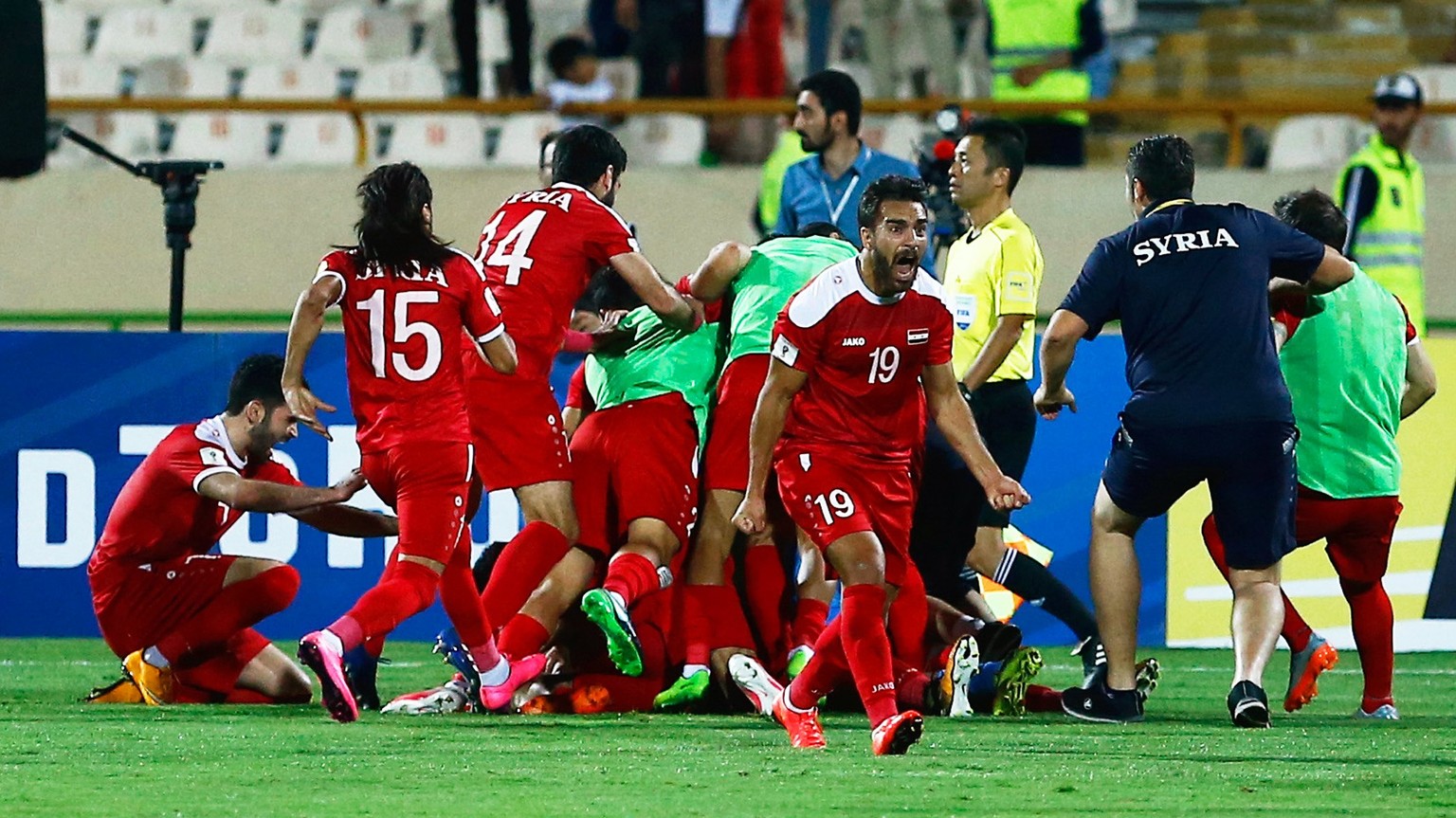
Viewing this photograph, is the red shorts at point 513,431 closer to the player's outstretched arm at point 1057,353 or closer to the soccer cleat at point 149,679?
the soccer cleat at point 149,679

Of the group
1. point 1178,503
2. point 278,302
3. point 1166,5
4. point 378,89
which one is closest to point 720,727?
point 1178,503

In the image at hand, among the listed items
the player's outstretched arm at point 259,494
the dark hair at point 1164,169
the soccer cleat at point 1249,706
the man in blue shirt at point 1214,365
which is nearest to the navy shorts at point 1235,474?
the man in blue shirt at point 1214,365

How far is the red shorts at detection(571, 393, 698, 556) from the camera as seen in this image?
9.27 meters

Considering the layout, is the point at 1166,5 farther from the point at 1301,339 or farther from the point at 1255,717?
the point at 1255,717

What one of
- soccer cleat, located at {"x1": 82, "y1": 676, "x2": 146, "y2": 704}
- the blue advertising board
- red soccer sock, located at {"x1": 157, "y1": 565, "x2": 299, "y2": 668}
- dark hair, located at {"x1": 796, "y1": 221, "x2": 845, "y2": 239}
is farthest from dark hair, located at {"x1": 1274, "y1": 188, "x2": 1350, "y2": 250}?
soccer cleat, located at {"x1": 82, "y1": 676, "x2": 146, "y2": 704}

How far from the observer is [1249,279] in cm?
851

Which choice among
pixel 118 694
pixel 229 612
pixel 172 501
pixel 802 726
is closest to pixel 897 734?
pixel 802 726

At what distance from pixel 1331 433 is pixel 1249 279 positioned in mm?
1059

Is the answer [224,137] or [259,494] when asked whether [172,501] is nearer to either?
[259,494]

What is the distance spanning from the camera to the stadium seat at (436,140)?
16.8 m

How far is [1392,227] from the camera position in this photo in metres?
14.2

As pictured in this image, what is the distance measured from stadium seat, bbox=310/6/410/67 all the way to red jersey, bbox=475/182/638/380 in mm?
9111

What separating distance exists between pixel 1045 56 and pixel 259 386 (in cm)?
742

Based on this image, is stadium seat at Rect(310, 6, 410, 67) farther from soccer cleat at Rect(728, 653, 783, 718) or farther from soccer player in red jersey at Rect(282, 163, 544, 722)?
soccer cleat at Rect(728, 653, 783, 718)
